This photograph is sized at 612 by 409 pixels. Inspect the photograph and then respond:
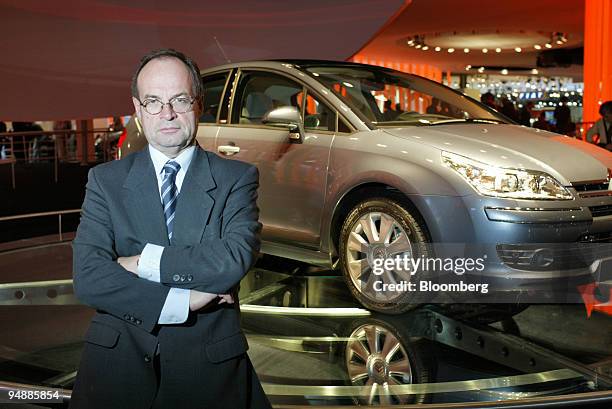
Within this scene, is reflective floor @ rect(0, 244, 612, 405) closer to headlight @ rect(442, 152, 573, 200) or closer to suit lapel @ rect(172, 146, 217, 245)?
headlight @ rect(442, 152, 573, 200)

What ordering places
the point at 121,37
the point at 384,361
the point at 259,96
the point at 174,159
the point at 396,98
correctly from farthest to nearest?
the point at 121,37 < the point at 259,96 < the point at 396,98 < the point at 384,361 < the point at 174,159

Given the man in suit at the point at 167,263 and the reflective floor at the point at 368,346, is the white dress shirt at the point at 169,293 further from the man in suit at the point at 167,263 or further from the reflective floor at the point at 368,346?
the reflective floor at the point at 368,346

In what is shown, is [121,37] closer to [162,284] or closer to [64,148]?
[64,148]

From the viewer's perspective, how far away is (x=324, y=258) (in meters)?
4.43

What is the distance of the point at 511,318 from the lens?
4020 millimetres

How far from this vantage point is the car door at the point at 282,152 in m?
4.46

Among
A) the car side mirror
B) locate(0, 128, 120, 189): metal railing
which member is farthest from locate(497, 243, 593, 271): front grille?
locate(0, 128, 120, 189): metal railing

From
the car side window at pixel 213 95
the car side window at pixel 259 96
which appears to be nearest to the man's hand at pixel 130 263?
the car side window at pixel 259 96

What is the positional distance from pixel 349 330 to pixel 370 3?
10.3 m

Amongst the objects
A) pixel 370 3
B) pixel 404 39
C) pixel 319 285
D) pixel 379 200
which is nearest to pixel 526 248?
pixel 379 200

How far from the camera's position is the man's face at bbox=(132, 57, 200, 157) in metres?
1.86

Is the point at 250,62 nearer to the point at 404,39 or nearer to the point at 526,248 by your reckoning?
the point at 526,248

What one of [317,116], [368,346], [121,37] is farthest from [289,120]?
[121,37]

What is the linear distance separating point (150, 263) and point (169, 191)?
0.60 feet
